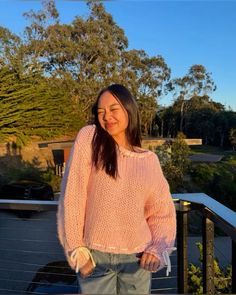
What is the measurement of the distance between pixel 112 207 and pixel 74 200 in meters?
0.13

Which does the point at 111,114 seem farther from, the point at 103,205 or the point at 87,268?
the point at 87,268

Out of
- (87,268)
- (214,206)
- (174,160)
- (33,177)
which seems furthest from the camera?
(174,160)

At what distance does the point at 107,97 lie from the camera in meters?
1.59

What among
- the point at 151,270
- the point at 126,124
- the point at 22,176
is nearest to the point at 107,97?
the point at 126,124

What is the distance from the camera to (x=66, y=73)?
84.0 ft

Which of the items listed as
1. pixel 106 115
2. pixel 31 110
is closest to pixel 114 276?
pixel 106 115

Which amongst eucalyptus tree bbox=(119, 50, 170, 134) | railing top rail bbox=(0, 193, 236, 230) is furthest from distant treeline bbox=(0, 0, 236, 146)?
railing top rail bbox=(0, 193, 236, 230)

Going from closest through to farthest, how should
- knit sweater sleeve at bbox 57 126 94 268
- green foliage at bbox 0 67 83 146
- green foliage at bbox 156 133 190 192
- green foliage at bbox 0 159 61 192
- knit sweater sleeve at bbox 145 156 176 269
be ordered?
knit sweater sleeve at bbox 57 126 94 268 → knit sweater sleeve at bbox 145 156 176 269 → green foliage at bbox 0 159 61 192 → green foliage at bbox 156 133 190 192 → green foliage at bbox 0 67 83 146

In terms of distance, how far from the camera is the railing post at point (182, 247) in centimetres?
228

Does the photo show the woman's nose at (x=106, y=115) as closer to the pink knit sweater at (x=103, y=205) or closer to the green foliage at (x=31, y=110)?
the pink knit sweater at (x=103, y=205)

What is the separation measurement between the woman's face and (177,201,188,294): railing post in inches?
32.2

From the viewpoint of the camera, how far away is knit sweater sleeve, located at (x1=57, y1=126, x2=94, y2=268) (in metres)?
1.49

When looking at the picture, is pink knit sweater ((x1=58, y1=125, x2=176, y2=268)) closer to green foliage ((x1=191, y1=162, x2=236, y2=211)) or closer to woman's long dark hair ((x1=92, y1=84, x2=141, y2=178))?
woman's long dark hair ((x1=92, y1=84, x2=141, y2=178))

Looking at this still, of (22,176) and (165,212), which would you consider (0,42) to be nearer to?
(22,176)
